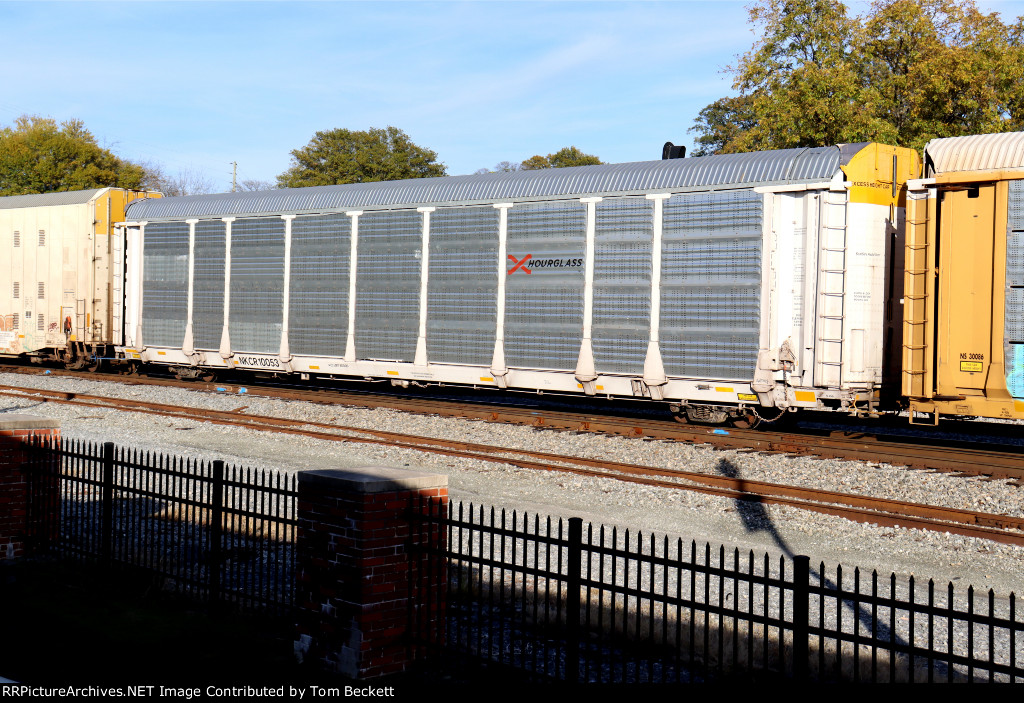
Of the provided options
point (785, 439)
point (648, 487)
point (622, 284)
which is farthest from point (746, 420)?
point (648, 487)

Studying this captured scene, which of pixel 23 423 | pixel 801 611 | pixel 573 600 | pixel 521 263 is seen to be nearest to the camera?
pixel 801 611

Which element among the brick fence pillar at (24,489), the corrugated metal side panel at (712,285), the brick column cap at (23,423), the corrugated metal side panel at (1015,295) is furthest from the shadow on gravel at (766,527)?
the brick column cap at (23,423)

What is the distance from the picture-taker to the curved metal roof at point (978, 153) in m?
12.1

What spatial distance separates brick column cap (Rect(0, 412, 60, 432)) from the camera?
861 cm

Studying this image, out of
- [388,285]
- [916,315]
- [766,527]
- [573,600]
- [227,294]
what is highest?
[388,285]

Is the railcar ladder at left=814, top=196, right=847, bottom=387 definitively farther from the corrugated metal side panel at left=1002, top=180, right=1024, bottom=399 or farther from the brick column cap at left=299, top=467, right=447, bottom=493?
the brick column cap at left=299, top=467, right=447, bottom=493

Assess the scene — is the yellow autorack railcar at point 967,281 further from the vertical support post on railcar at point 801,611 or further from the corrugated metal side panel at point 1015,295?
the vertical support post on railcar at point 801,611

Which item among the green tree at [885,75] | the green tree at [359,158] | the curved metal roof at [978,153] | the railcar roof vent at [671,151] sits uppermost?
the green tree at [359,158]

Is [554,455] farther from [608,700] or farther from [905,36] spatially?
[905,36]

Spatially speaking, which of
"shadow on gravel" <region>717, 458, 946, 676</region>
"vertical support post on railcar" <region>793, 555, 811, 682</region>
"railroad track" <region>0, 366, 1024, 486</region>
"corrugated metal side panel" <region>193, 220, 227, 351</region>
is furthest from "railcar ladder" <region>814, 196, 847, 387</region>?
"corrugated metal side panel" <region>193, 220, 227, 351</region>

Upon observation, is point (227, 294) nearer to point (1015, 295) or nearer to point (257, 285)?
point (257, 285)

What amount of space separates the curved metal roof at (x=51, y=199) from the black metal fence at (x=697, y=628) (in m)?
21.6

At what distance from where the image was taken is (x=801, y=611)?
4.62 m

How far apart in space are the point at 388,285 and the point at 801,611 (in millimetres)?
14644
